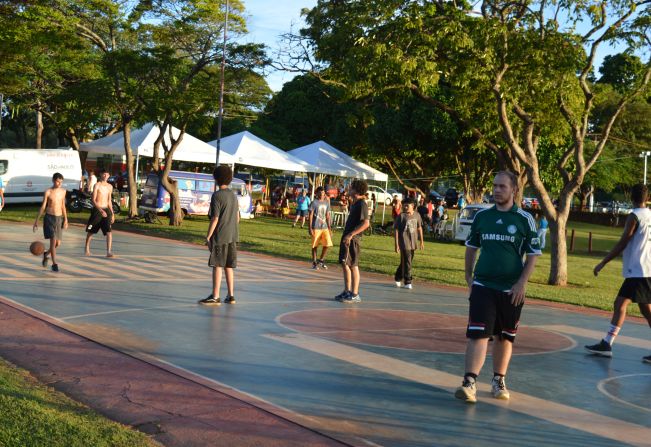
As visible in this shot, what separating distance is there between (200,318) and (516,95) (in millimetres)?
11461

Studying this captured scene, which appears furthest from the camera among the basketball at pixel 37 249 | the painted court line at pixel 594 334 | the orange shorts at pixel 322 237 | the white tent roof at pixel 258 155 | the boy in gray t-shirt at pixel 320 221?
the white tent roof at pixel 258 155

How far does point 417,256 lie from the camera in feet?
82.4

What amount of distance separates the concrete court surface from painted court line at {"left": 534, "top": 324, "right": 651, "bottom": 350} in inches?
1.4

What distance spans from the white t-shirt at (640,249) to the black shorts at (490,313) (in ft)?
9.50

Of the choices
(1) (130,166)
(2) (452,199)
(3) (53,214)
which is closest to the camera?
(3) (53,214)

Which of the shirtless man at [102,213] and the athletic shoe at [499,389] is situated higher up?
the shirtless man at [102,213]

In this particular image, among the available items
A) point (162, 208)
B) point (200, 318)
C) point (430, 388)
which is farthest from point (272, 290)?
point (162, 208)

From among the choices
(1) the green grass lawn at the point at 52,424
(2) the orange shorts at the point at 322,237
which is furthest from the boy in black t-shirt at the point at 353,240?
(1) the green grass lawn at the point at 52,424

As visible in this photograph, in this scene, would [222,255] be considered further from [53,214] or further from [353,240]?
[53,214]

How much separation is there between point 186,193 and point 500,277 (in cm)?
2877

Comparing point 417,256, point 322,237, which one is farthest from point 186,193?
point 322,237

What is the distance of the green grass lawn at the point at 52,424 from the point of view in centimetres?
506

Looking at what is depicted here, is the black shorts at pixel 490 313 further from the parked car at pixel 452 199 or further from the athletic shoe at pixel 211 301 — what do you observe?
the parked car at pixel 452 199

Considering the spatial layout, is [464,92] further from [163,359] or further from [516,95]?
[163,359]
